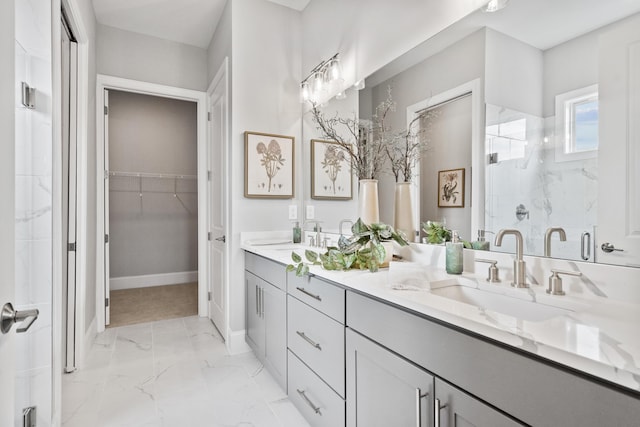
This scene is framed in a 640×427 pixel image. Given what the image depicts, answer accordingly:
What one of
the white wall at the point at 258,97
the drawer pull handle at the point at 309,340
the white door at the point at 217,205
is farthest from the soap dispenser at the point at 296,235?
the drawer pull handle at the point at 309,340

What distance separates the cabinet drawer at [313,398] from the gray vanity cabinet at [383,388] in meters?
0.10

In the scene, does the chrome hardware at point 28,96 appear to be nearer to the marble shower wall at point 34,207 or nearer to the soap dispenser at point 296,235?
the marble shower wall at point 34,207

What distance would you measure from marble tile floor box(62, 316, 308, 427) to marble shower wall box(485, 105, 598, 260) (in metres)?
1.48

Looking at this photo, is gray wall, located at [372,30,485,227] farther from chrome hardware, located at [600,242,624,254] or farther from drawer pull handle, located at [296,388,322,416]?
drawer pull handle, located at [296,388,322,416]

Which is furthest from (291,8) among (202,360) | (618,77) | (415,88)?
(202,360)

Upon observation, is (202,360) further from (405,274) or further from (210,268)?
(405,274)

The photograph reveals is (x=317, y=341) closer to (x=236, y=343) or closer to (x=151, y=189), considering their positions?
(x=236, y=343)

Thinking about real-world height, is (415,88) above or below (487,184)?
above

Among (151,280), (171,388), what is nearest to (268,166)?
(171,388)

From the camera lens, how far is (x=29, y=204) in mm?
1379

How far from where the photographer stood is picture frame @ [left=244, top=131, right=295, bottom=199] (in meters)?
2.71

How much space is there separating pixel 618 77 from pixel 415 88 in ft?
2.91

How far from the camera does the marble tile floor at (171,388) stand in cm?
183

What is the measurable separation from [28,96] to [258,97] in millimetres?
1666
